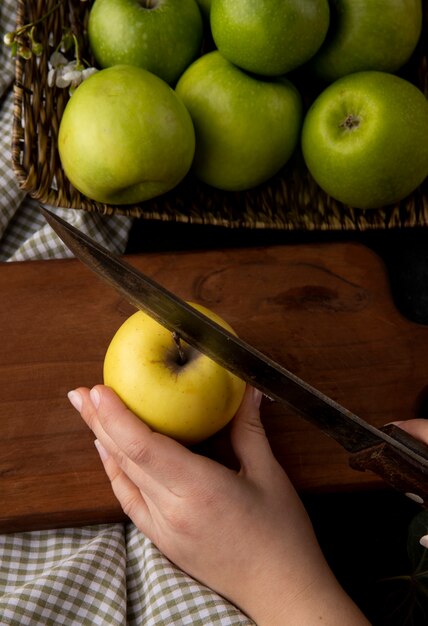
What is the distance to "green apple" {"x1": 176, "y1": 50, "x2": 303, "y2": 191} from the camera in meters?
0.99

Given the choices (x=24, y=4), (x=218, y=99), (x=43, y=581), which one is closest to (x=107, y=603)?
Answer: (x=43, y=581)

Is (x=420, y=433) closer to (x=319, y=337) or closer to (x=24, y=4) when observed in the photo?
(x=319, y=337)

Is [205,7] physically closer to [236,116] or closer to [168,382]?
[236,116]

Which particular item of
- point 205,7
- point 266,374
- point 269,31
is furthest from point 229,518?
point 205,7

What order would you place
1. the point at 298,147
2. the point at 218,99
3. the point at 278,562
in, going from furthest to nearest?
→ 1. the point at 298,147
2. the point at 218,99
3. the point at 278,562

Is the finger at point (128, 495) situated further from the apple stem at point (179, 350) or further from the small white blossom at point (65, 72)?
the small white blossom at point (65, 72)

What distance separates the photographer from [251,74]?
1.02 metres

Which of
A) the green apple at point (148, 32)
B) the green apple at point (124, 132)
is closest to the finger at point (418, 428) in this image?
the green apple at point (124, 132)

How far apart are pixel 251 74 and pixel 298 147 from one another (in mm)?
138

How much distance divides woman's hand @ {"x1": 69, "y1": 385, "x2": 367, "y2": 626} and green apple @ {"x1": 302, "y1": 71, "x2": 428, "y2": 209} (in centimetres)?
37

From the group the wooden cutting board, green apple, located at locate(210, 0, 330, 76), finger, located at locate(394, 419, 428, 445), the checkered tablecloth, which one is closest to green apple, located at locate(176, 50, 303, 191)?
green apple, located at locate(210, 0, 330, 76)

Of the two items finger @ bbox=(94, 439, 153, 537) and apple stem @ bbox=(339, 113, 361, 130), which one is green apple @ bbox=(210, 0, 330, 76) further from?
finger @ bbox=(94, 439, 153, 537)

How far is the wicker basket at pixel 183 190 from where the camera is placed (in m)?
1.03

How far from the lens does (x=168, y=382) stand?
0.83 meters
